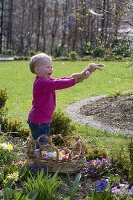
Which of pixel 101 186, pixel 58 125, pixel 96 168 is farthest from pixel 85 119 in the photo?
pixel 101 186

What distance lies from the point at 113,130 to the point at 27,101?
17.7 feet

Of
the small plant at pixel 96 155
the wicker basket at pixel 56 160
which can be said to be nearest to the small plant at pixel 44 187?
the wicker basket at pixel 56 160

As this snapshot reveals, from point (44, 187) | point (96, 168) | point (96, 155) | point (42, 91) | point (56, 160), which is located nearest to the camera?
point (44, 187)

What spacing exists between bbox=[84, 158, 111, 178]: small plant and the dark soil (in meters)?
4.25

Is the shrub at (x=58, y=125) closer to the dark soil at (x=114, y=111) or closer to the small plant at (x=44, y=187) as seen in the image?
the dark soil at (x=114, y=111)

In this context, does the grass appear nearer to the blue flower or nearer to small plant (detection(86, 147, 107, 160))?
small plant (detection(86, 147, 107, 160))

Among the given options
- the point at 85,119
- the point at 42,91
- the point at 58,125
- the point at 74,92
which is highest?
the point at 42,91

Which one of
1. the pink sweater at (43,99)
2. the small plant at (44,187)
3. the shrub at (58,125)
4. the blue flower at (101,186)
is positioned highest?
the pink sweater at (43,99)

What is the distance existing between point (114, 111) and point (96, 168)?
5.99 m

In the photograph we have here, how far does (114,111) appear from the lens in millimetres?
11758

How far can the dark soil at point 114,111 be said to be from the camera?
1064 cm

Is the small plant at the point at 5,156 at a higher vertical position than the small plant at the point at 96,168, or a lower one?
higher

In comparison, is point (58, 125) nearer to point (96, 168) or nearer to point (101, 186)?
point (96, 168)

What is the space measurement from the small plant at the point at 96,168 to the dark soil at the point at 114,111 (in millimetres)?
4248
